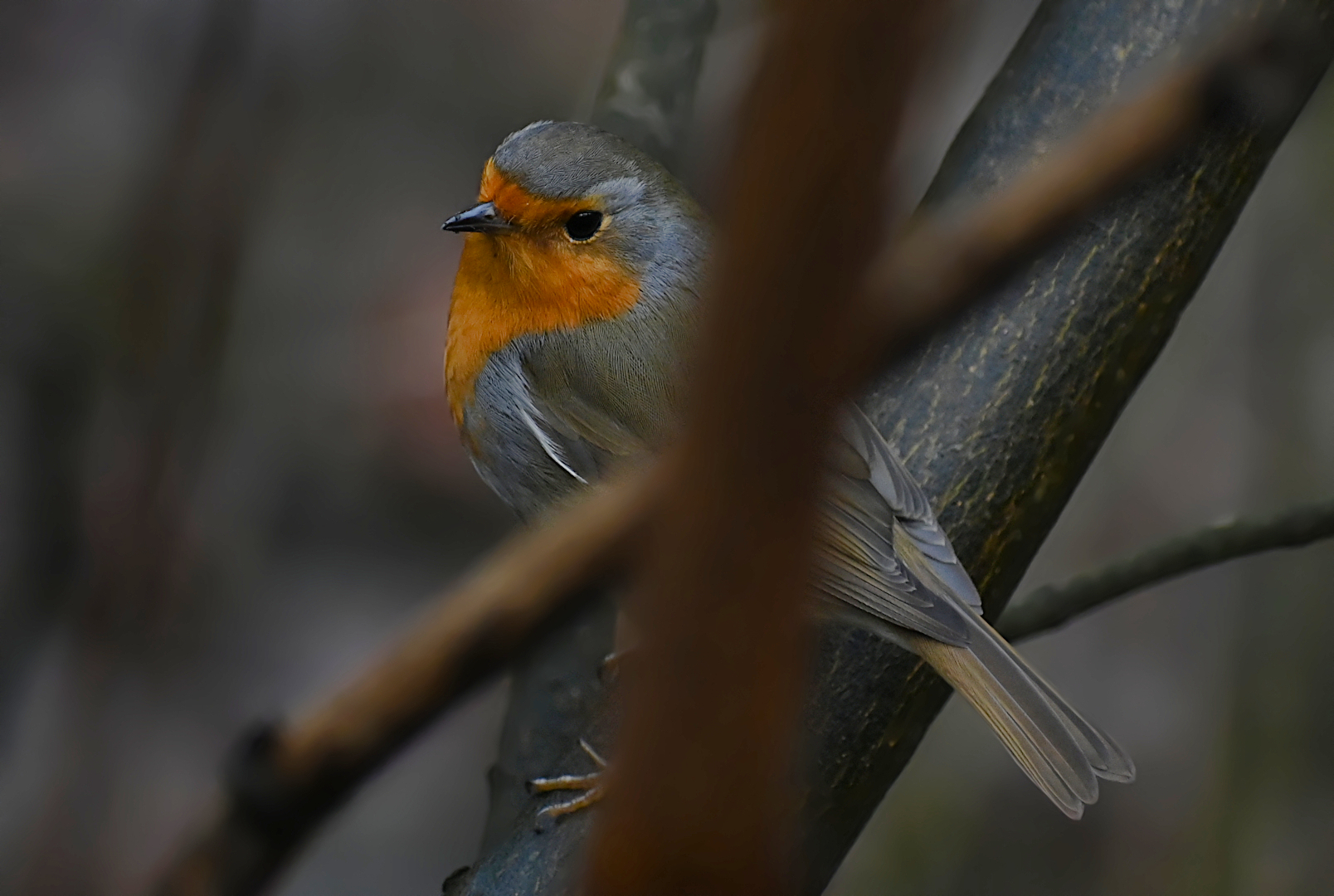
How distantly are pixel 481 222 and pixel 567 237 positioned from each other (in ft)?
0.53

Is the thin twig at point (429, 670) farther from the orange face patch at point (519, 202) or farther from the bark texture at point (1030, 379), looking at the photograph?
the orange face patch at point (519, 202)

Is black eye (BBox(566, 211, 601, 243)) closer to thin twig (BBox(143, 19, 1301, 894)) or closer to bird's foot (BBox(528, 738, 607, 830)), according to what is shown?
bird's foot (BBox(528, 738, 607, 830))

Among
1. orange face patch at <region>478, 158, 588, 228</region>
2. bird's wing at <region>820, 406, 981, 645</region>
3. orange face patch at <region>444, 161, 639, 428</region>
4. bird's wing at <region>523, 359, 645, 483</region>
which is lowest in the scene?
bird's wing at <region>820, 406, 981, 645</region>

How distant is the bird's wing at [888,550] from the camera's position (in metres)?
1.95

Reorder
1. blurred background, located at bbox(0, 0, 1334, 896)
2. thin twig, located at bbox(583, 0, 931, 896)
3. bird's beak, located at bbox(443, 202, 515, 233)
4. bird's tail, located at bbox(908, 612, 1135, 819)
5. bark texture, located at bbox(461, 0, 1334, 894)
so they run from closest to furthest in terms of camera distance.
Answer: thin twig, located at bbox(583, 0, 931, 896)
bark texture, located at bbox(461, 0, 1334, 894)
bird's tail, located at bbox(908, 612, 1135, 819)
bird's beak, located at bbox(443, 202, 515, 233)
blurred background, located at bbox(0, 0, 1334, 896)

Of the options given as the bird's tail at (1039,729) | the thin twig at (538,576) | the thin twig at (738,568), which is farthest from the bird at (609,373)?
the thin twig at (738,568)

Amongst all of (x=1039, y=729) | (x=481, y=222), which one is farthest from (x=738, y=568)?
(x=481, y=222)

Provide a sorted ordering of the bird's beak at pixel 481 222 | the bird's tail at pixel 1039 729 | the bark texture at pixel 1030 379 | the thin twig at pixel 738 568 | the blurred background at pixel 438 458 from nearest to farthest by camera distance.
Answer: the thin twig at pixel 738 568 → the bark texture at pixel 1030 379 → the bird's tail at pixel 1039 729 → the bird's beak at pixel 481 222 → the blurred background at pixel 438 458

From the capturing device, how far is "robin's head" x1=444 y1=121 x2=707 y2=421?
7.63ft

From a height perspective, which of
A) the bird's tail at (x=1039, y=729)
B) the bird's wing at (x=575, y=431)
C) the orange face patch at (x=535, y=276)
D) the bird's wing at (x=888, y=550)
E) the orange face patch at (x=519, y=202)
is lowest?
the bird's tail at (x=1039, y=729)

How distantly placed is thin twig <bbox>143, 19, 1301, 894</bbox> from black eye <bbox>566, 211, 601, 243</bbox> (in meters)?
1.87

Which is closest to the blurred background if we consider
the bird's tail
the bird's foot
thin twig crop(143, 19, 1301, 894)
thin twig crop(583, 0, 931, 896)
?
the bird's foot

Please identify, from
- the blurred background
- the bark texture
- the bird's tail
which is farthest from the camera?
the blurred background

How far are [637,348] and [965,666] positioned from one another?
78 cm
